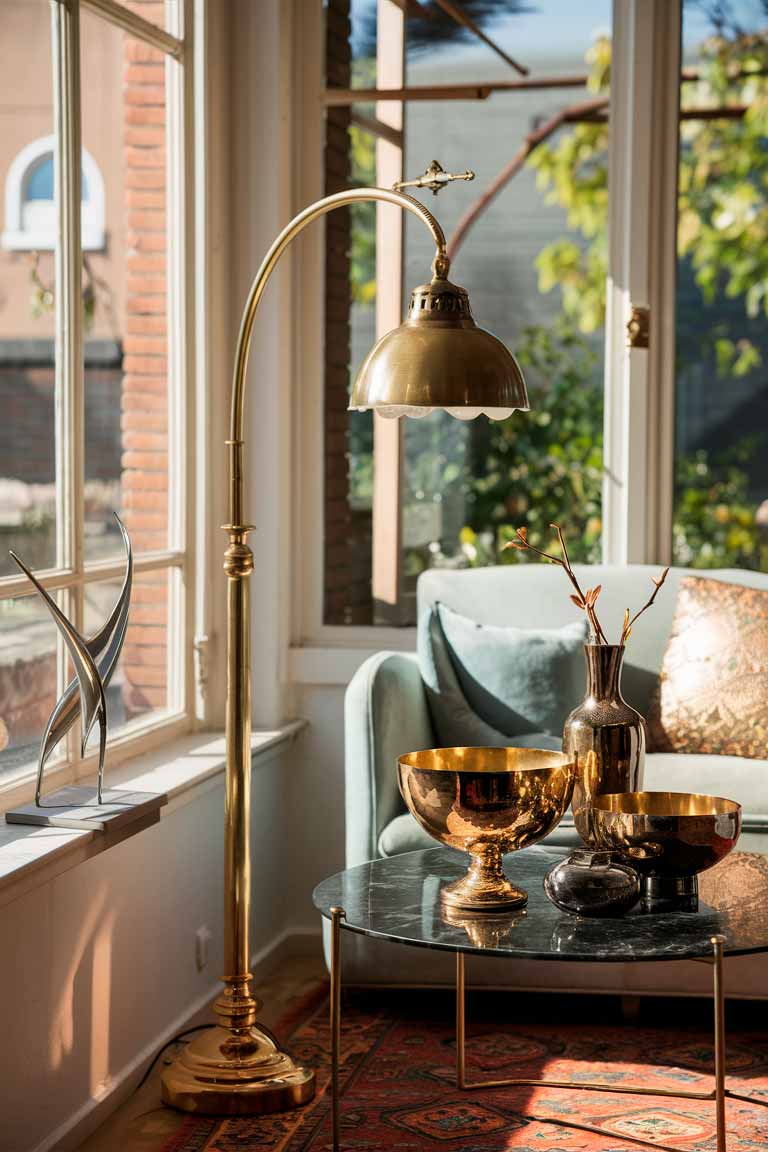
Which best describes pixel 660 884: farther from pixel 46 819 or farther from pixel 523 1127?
pixel 46 819

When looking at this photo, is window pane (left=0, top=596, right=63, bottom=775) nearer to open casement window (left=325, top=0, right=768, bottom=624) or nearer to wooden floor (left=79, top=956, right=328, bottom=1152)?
wooden floor (left=79, top=956, right=328, bottom=1152)

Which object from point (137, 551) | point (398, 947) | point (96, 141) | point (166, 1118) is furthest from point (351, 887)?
point (96, 141)

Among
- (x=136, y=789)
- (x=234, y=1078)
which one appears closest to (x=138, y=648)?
(x=136, y=789)

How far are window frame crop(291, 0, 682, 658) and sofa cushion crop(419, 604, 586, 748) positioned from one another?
1.75ft

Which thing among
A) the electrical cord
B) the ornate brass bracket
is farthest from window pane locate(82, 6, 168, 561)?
the ornate brass bracket

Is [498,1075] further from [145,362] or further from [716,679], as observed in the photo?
[145,362]

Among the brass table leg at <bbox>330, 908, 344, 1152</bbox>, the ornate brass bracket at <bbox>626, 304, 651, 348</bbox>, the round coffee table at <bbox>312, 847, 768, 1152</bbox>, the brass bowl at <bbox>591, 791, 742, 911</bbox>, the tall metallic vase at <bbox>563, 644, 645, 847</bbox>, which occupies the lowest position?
the brass table leg at <bbox>330, 908, 344, 1152</bbox>

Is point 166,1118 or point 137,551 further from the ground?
point 137,551

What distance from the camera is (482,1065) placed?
9.96 ft

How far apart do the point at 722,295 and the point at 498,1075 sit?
2176 millimetres

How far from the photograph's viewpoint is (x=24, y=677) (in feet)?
9.00

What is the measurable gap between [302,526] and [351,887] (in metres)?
1.79

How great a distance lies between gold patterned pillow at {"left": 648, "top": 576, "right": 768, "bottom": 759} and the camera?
11.2 feet

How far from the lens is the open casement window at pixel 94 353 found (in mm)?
2727
